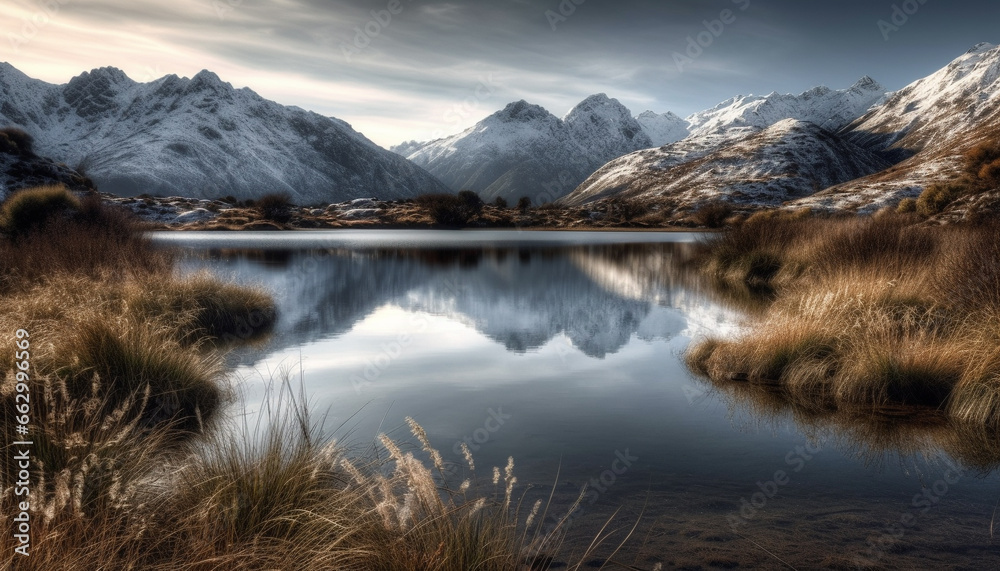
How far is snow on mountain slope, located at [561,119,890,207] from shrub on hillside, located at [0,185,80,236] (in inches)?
4459

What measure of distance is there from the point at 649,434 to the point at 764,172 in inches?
6022

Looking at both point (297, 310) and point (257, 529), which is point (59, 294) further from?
point (257, 529)

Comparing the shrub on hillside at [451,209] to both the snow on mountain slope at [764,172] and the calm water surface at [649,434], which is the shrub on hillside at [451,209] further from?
the calm water surface at [649,434]

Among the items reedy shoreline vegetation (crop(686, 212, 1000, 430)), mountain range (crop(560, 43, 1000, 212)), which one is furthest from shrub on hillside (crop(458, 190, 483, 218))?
reedy shoreline vegetation (crop(686, 212, 1000, 430))

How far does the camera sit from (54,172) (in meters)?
34.6

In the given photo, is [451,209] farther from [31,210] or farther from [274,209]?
[31,210]

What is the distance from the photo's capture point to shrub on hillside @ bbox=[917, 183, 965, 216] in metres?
30.7

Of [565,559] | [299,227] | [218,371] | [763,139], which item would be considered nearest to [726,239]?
[218,371]

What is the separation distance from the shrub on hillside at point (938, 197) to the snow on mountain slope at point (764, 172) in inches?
3453

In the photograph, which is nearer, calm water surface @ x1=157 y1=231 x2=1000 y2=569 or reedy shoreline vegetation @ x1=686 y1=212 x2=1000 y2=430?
calm water surface @ x1=157 y1=231 x2=1000 y2=569

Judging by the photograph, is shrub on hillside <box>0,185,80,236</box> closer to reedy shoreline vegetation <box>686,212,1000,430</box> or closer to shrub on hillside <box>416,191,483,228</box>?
reedy shoreline vegetation <box>686,212,1000,430</box>

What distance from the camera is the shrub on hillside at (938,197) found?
30719 millimetres
